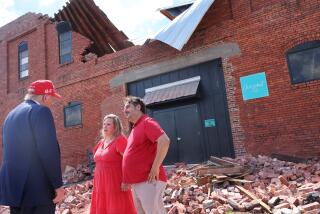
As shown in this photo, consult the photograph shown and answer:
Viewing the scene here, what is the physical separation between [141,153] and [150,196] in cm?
48

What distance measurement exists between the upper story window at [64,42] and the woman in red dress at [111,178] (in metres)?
11.4

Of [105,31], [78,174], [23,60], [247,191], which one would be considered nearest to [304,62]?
[247,191]

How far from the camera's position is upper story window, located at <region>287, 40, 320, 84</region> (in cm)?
859

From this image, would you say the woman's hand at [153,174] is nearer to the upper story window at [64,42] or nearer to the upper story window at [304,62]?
the upper story window at [304,62]

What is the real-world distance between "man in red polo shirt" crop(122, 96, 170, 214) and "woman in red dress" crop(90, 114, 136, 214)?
0.23m

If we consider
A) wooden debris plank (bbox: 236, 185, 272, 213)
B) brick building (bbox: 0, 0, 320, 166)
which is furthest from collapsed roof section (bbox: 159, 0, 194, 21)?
wooden debris plank (bbox: 236, 185, 272, 213)

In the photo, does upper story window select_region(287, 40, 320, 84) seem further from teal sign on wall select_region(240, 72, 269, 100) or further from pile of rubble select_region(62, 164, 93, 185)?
pile of rubble select_region(62, 164, 93, 185)

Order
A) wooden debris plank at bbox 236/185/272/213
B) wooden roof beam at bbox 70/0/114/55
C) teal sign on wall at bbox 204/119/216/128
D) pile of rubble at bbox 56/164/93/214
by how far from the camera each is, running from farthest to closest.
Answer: wooden roof beam at bbox 70/0/114/55 < teal sign on wall at bbox 204/119/216/128 < pile of rubble at bbox 56/164/93/214 < wooden debris plank at bbox 236/185/272/213

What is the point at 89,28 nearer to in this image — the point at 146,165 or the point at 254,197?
the point at 254,197

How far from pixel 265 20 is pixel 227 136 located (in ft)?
12.6

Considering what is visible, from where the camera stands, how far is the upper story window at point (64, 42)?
14.7 meters

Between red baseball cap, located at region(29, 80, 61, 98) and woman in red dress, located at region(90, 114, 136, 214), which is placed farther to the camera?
woman in red dress, located at region(90, 114, 136, 214)

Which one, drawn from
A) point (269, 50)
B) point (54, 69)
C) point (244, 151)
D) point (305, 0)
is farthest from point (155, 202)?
point (54, 69)

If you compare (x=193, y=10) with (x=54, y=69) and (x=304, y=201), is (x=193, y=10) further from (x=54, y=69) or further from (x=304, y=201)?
(x=54, y=69)
